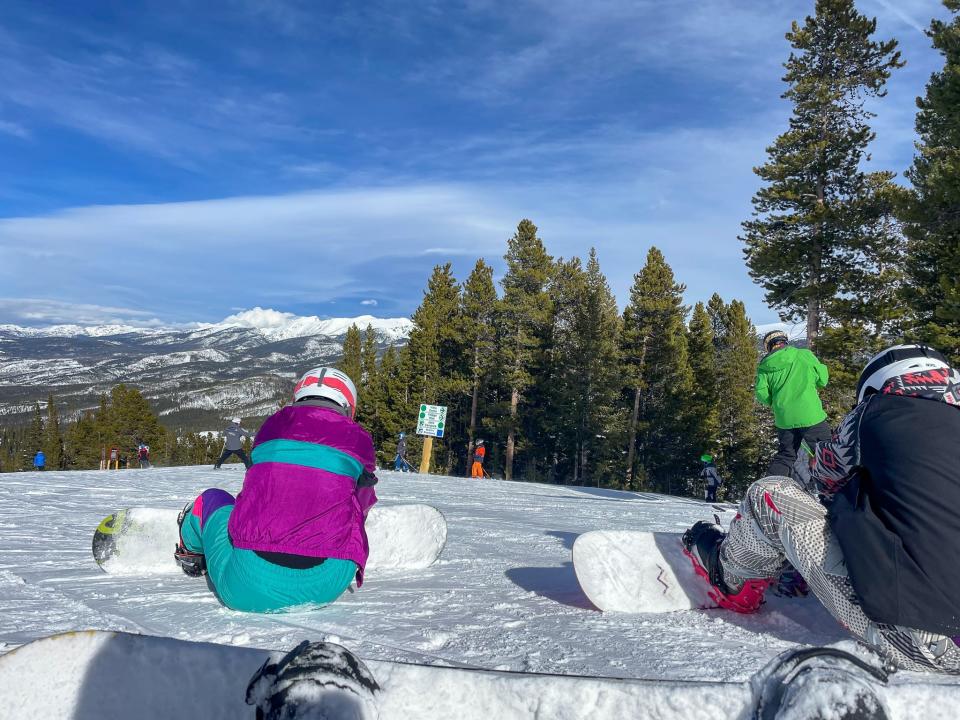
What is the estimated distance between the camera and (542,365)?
120 ft

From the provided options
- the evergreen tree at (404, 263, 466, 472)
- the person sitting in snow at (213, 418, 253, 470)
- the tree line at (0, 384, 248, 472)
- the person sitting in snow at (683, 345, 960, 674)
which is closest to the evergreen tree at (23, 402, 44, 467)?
the tree line at (0, 384, 248, 472)

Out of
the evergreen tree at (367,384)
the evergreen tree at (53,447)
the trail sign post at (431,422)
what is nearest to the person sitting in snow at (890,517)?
the trail sign post at (431,422)

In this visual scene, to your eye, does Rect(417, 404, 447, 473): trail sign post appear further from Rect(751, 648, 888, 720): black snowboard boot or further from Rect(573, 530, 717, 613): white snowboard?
Rect(751, 648, 888, 720): black snowboard boot

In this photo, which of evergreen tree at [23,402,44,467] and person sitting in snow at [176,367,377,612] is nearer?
person sitting in snow at [176,367,377,612]

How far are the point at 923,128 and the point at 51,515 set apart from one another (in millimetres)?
27193

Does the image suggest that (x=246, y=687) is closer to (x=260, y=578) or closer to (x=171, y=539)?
(x=260, y=578)

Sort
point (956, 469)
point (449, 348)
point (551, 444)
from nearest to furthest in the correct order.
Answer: point (956, 469)
point (551, 444)
point (449, 348)

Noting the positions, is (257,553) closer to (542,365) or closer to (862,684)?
(862,684)

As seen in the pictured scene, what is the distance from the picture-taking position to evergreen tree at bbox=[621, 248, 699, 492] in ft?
105

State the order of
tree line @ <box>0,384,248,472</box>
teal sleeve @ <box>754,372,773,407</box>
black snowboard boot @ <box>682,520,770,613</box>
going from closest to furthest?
A: 1. black snowboard boot @ <box>682,520,770,613</box>
2. teal sleeve @ <box>754,372,773,407</box>
3. tree line @ <box>0,384,248,472</box>

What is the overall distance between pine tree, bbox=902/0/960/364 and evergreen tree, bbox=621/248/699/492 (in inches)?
616

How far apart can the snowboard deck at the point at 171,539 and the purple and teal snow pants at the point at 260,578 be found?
0.84 m

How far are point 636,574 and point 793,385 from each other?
354 cm

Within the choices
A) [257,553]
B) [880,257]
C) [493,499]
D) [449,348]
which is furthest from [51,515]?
[449,348]
